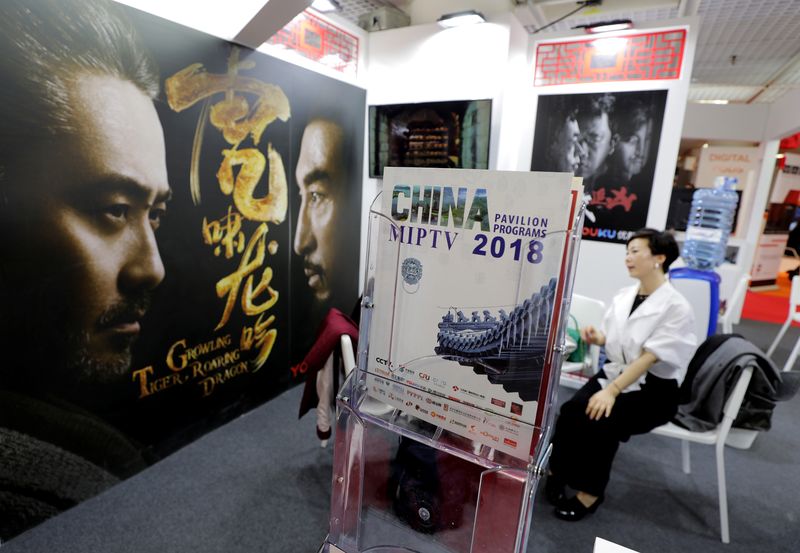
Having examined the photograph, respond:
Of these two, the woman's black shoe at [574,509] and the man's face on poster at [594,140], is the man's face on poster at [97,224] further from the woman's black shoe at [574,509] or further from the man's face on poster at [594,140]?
the man's face on poster at [594,140]

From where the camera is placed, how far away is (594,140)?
3.24 meters

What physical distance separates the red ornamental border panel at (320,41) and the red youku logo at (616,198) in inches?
78.4

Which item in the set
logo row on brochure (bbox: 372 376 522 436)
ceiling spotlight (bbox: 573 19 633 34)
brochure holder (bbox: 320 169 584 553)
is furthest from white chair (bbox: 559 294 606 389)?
logo row on brochure (bbox: 372 376 522 436)

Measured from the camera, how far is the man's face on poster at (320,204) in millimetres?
2891

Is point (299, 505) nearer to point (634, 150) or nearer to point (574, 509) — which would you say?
point (574, 509)

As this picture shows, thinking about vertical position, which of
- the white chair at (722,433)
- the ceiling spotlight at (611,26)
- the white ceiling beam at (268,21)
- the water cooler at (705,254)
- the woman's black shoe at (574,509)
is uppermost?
the ceiling spotlight at (611,26)

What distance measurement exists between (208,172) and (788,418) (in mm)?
4044

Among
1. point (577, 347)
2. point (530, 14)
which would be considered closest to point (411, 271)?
point (577, 347)

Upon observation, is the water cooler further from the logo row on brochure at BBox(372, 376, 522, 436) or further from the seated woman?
the logo row on brochure at BBox(372, 376, 522, 436)

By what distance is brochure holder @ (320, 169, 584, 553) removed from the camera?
79 centimetres

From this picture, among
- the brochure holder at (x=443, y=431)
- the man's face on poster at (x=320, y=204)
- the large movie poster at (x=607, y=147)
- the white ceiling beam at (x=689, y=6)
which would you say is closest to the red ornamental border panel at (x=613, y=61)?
the large movie poster at (x=607, y=147)

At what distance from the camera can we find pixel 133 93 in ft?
6.25

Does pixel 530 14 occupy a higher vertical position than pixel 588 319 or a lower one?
higher

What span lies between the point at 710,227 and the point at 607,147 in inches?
86.0
